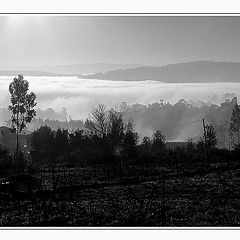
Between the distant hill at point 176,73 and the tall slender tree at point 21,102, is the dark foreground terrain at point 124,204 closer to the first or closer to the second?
the tall slender tree at point 21,102

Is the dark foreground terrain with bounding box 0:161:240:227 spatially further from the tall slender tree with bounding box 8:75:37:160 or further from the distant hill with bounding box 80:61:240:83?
the distant hill with bounding box 80:61:240:83

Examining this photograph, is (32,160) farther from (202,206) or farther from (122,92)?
(202,206)

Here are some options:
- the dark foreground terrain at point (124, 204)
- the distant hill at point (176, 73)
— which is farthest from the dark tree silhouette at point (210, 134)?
the distant hill at point (176, 73)

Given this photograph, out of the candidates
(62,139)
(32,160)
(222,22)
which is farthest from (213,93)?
(32,160)

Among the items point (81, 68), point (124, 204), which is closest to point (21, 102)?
point (81, 68)

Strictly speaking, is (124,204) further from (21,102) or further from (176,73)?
(21,102)

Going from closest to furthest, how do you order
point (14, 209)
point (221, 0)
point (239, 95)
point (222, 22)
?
point (221, 0) < point (222, 22) < point (14, 209) < point (239, 95)
